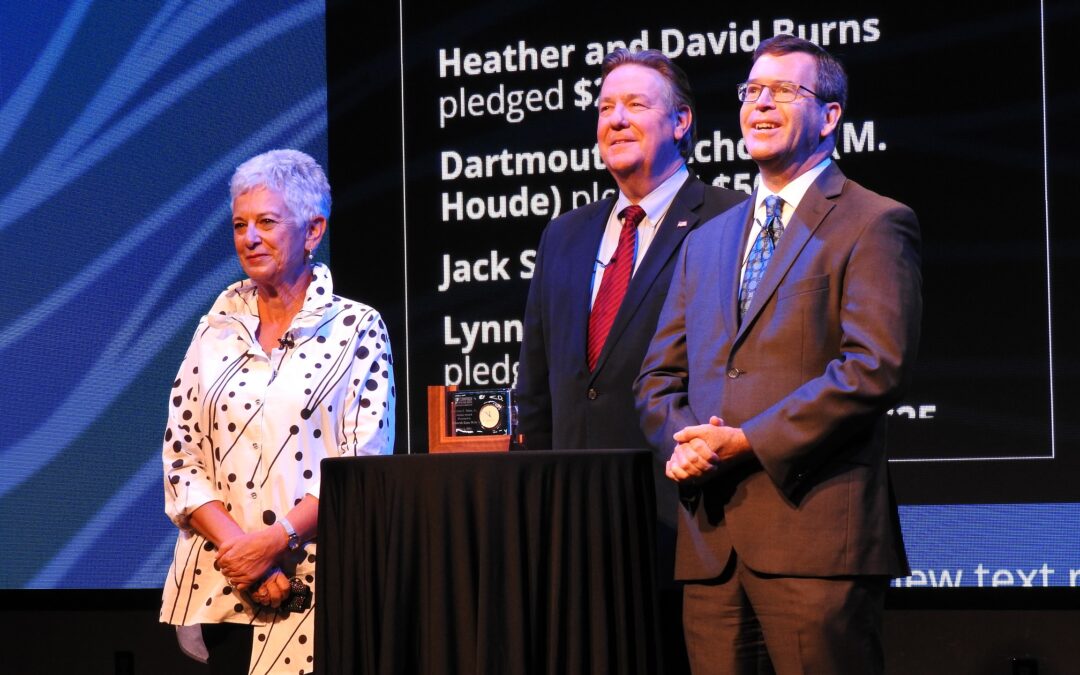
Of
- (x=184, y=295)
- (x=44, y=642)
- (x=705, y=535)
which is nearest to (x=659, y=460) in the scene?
(x=705, y=535)

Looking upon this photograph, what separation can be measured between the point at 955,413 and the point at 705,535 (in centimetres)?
168

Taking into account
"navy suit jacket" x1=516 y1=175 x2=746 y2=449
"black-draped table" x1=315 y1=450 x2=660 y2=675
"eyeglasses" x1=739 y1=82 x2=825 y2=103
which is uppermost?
"eyeglasses" x1=739 y1=82 x2=825 y2=103

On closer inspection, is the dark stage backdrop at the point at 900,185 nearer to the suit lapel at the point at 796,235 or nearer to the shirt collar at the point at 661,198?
the shirt collar at the point at 661,198

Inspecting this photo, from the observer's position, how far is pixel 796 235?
2537 millimetres

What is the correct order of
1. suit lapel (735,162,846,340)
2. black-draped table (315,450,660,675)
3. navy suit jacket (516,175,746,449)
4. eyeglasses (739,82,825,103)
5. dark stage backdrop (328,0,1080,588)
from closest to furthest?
black-draped table (315,450,660,675)
suit lapel (735,162,846,340)
eyeglasses (739,82,825,103)
navy suit jacket (516,175,746,449)
dark stage backdrop (328,0,1080,588)

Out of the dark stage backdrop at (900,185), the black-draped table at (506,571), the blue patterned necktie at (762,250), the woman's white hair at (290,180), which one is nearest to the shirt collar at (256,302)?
the woman's white hair at (290,180)

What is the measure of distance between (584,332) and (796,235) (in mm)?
736

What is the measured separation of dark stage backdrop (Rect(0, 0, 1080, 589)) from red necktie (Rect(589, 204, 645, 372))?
43.1 inches

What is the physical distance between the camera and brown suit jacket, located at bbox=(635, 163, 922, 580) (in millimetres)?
2330

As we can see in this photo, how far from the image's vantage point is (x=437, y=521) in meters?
2.41

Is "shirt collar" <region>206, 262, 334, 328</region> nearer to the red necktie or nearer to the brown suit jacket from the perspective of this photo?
the red necktie

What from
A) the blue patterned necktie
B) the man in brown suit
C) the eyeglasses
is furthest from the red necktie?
the eyeglasses

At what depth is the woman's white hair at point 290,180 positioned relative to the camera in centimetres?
317

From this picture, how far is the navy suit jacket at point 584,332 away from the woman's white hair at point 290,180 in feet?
2.01
